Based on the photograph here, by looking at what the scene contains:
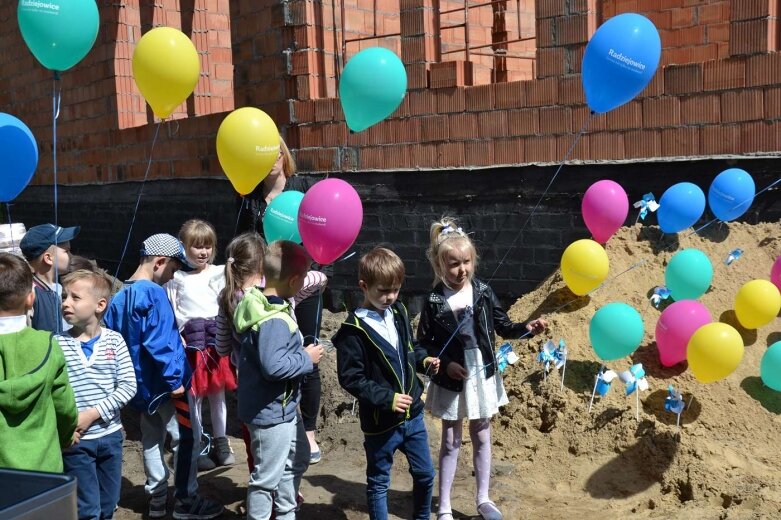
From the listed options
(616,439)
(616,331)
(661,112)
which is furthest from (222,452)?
(661,112)

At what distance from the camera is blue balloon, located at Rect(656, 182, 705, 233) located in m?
5.56

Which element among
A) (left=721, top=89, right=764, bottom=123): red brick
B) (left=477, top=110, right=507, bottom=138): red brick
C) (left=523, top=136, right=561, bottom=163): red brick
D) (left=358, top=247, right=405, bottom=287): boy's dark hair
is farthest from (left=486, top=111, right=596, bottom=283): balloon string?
(left=358, top=247, right=405, bottom=287): boy's dark hair

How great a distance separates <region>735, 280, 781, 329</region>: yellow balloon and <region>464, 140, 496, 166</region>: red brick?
2.30 meters

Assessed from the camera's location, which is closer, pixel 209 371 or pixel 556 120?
pixel 209 371

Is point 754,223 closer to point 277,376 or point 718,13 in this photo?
point 718,13

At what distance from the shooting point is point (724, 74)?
573 centimetres

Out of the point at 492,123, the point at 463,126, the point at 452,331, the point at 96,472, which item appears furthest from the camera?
the point at 463,126

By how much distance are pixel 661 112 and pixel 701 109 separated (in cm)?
27

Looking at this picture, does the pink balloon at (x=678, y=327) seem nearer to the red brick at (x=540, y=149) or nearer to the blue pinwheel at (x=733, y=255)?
the blue pinwheel at (x=733, y=255)

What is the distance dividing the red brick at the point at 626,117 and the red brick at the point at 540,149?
0.44 m

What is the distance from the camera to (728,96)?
574 cm

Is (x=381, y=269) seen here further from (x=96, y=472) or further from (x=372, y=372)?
(x=96, y=472)

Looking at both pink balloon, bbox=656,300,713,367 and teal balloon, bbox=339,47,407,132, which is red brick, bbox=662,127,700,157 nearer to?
pink balloon, bbox=656,300,713,367

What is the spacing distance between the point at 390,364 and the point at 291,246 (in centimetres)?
69
